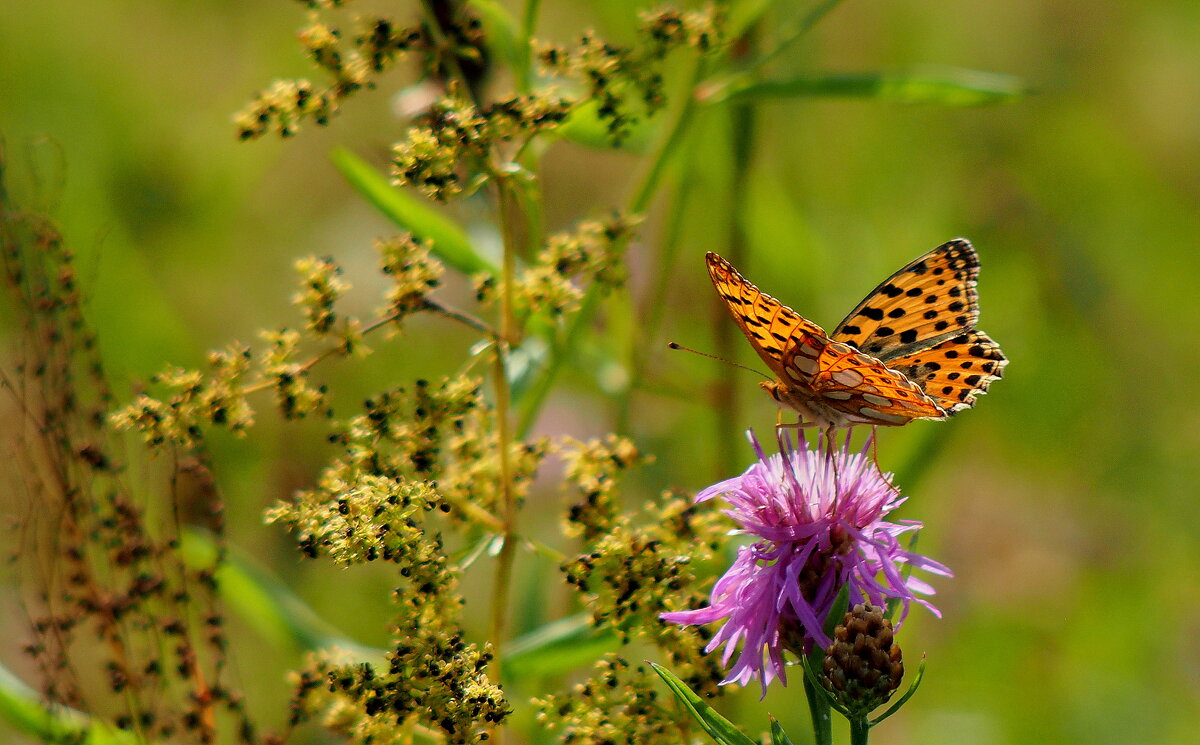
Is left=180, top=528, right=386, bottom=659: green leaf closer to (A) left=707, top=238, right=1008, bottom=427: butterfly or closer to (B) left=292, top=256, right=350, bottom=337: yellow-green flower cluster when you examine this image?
(B) left=292, top=256, right=350, bottom=337: yellow-green flower cluster

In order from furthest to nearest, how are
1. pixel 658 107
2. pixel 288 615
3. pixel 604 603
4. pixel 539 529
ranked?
1. pixel 539 529
2. pixel 288 615
3. pixel 658 107
4. pixel 604 603

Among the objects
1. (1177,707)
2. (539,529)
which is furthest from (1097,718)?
(539,529)

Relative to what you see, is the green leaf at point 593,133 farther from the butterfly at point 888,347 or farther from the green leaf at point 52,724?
the green leaf at point 52,724

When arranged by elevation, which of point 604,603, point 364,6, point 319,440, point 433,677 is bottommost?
point 433,677

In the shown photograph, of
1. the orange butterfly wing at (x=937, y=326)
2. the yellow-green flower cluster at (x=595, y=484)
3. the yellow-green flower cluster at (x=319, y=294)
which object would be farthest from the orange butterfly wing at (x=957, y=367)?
the yellow-green flower cluster at (x=319, y=294)

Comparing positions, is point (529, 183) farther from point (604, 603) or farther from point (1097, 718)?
point (1097, 718)

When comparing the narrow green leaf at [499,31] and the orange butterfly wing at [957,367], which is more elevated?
the narrow green leaf at [499,31]
